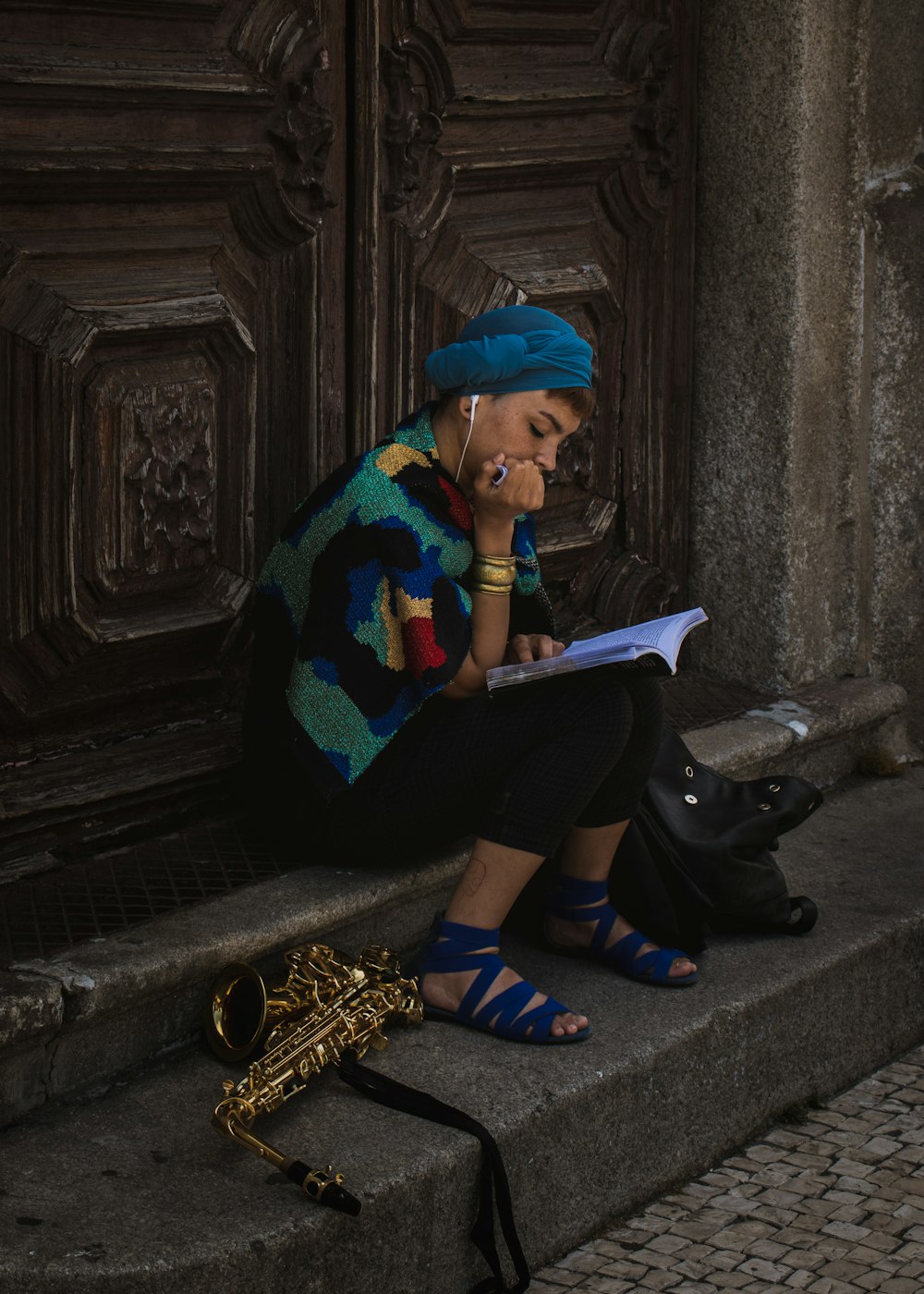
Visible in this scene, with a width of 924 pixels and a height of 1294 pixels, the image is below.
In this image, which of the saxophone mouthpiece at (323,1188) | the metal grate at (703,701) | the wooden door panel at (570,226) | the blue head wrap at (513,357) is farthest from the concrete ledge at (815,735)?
the saxophone mouthpiece at (323,1188)

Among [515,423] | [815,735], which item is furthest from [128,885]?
[815,735]

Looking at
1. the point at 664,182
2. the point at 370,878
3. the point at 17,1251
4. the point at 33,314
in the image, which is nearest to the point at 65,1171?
the point at 17,1251

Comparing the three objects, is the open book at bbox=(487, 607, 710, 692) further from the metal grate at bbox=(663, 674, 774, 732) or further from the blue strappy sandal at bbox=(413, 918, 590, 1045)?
the metal grate at bbox=(663, 674, 774, 732)

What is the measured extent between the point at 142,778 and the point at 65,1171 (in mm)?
1028

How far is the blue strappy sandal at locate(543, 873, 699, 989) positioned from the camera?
337 cm

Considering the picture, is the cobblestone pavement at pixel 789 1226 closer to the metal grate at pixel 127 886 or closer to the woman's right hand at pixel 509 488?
the metal grate at pixel 127 886

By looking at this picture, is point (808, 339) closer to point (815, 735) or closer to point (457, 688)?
point (815, 735)

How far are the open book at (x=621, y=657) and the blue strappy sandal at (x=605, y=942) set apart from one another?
49cm

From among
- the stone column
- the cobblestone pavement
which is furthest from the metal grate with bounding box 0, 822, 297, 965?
the stone column

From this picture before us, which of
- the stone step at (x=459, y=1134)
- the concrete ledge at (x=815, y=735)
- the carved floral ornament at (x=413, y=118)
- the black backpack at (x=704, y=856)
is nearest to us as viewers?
the stone step at (x=459, y=1134)

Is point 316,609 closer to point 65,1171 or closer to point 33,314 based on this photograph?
point 33,314

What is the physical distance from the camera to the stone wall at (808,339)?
448cm

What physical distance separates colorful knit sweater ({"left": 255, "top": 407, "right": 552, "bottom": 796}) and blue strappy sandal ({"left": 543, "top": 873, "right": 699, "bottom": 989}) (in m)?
0.51

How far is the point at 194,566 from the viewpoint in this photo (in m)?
3.53
